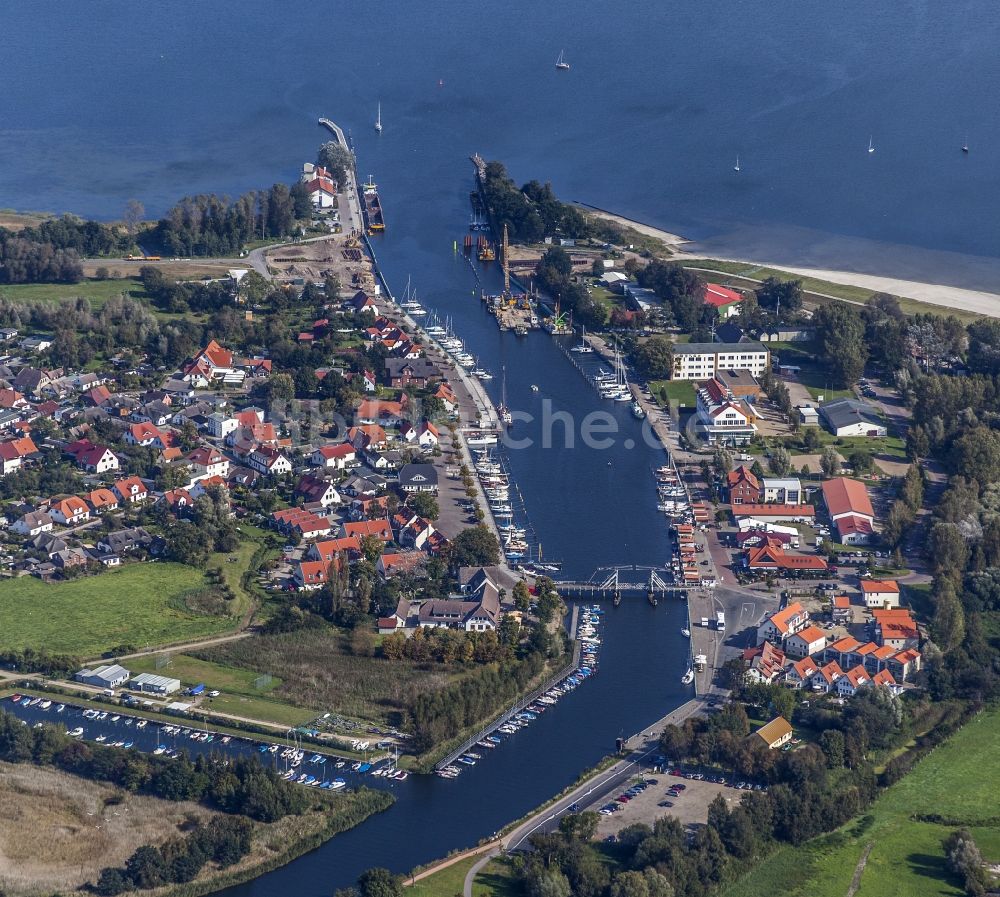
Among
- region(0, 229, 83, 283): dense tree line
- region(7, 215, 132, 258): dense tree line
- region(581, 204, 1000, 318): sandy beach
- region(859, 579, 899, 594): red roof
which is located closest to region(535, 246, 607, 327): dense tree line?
region(581, 204, 1000, 318): sandy beach

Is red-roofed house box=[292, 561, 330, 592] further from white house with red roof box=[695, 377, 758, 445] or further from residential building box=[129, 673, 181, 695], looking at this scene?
white house with red roof box=[695, 377, 758, 445]

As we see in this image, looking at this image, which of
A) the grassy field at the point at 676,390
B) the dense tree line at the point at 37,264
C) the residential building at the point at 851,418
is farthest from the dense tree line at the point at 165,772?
the dense tree line at the point at 37,264

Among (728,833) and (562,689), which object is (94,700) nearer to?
(562,689)

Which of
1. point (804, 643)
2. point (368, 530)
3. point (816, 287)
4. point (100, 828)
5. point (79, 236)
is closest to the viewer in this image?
point (100, 828)

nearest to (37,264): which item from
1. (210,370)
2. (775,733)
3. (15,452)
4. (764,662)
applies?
(210,370)

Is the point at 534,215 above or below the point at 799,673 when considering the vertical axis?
above

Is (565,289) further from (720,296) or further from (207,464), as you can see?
(207,464)
